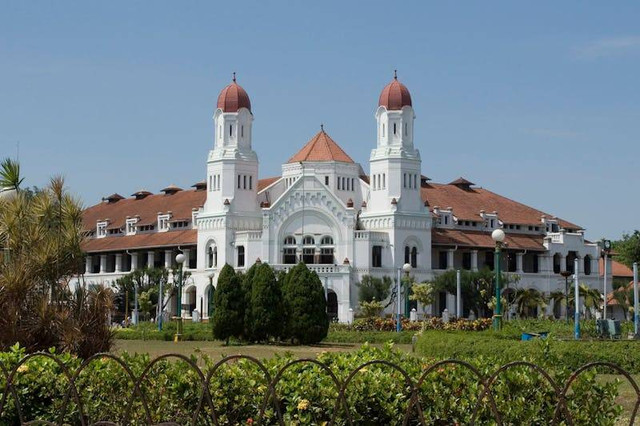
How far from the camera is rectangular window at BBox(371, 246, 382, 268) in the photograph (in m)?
72.3

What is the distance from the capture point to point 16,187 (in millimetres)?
21500

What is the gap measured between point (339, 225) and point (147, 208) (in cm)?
2034

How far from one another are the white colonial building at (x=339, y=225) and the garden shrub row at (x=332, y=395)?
185 feet

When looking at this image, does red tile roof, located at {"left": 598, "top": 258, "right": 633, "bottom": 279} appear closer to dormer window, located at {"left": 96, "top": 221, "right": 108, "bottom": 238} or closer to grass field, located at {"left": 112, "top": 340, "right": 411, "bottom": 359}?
dormer window, located at {"left": 96, "top": 221, "right": 108, "bottom": 238}

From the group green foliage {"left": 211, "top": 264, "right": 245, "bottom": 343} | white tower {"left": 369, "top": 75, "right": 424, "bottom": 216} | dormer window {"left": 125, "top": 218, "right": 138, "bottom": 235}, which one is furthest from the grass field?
dormer window {"left": 125, "top": 218, "right": 138, "bottom": 235}

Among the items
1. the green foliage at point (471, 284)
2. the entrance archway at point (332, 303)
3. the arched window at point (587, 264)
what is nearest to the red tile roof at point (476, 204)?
the arched window at point (587, 264)

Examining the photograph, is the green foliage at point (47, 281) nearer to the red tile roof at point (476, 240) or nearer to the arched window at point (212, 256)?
the arched window at point (212, 256)

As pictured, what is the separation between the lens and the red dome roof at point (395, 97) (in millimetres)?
72750

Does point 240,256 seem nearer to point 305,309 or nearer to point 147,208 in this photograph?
point 147,208

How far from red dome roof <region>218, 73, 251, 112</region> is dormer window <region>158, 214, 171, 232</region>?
11.4 metres

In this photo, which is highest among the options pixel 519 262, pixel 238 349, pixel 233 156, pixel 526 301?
pixel 233 156

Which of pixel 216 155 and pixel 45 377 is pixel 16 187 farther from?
pixel 216 155

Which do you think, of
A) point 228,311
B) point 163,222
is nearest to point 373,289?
point 163,222

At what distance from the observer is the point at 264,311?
36.0 metres
